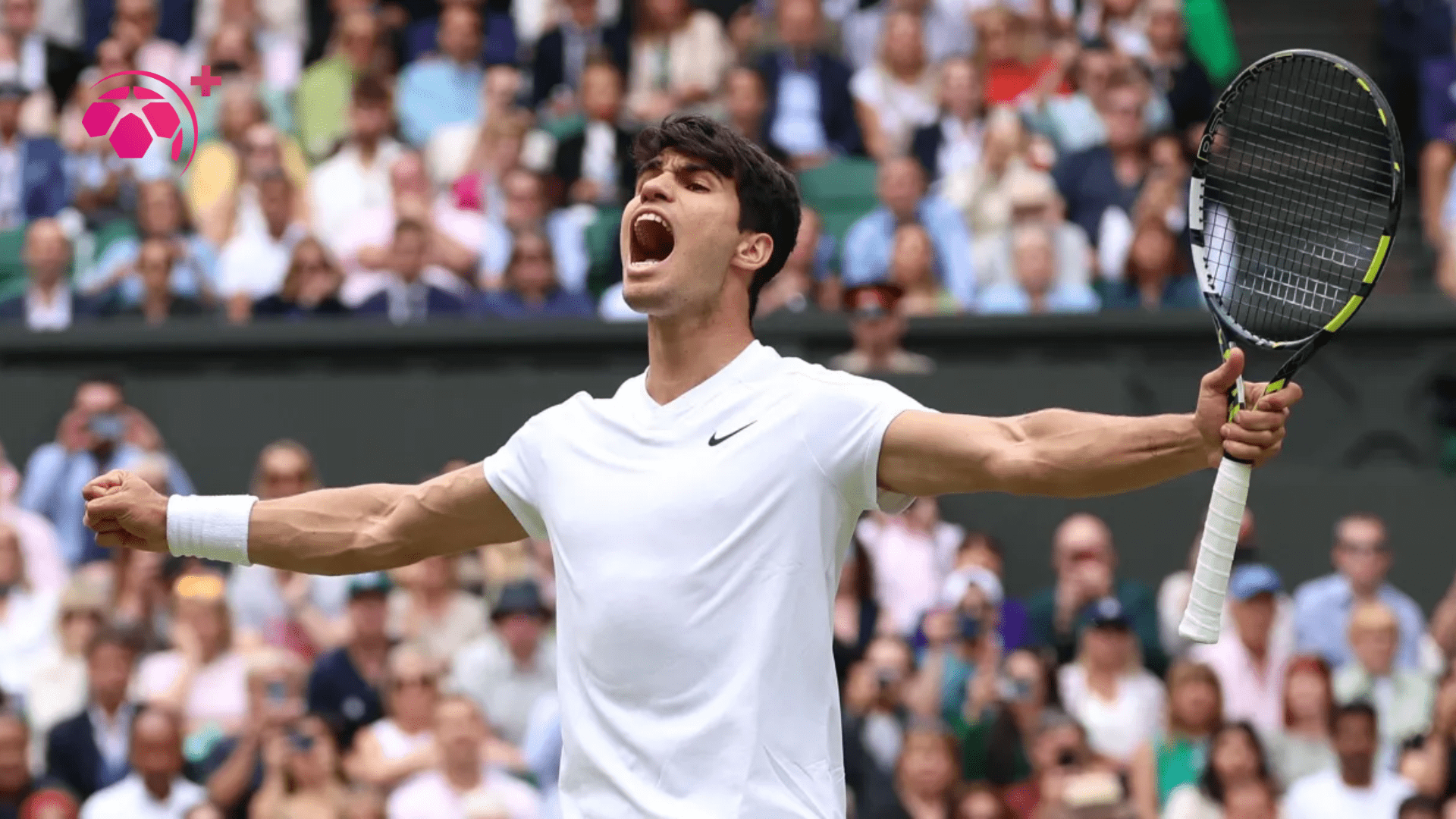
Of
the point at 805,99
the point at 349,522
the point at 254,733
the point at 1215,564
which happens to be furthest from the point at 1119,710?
the point at 1215,564

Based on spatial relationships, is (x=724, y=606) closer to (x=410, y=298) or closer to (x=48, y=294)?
(x=410, y=298)

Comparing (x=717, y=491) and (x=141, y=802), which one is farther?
(x=141, y=802)

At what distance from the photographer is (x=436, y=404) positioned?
11289 mm

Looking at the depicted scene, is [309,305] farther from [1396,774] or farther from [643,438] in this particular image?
[643,438]

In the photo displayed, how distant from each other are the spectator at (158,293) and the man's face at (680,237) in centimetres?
732

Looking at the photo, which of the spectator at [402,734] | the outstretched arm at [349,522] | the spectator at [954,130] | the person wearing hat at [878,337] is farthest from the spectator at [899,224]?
the outstretched arm at [349,522]

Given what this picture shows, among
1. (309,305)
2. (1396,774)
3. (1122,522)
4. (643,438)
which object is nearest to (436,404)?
(309,305)

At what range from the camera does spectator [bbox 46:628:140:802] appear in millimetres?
9359

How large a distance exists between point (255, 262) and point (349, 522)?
700cm

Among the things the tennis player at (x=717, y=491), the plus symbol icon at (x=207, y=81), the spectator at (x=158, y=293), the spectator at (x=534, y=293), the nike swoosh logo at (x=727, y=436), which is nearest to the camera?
the tennis player at (x=717, y=491)

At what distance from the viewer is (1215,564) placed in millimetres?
4113

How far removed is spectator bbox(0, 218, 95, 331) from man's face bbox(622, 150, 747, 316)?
7.56 m

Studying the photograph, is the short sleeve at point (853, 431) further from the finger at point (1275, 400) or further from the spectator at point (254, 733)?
the spectator at point (254, 733)

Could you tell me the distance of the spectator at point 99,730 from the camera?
368 inches
